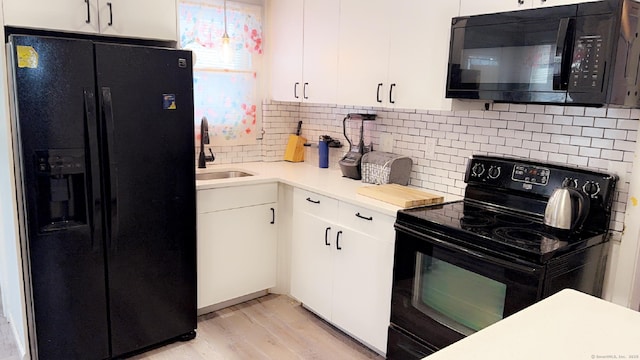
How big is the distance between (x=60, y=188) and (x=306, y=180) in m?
1.43

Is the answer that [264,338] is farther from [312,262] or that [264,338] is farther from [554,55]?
[554,55]

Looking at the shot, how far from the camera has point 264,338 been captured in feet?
9.34

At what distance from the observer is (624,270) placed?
200 cm

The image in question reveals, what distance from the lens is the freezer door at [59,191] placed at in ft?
6.84

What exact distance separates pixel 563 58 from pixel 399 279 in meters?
1.21

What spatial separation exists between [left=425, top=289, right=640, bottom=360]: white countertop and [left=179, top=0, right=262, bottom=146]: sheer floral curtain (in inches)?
106

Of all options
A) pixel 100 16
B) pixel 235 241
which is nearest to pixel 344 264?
pixel 235 241

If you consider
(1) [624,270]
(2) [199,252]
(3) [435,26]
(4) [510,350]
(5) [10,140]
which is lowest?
(2) [199,252]

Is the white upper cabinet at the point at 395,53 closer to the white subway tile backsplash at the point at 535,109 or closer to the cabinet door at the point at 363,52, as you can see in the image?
the cabinet door at the point at 363,52

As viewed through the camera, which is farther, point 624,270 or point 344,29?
point 344,29

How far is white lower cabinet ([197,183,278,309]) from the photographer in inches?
116

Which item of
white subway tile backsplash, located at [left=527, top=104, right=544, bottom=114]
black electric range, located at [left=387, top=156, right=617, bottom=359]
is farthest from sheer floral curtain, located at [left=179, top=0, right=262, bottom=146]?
white subway tile backsplash, located at [left=527, top=104, right=544, bottom=114]

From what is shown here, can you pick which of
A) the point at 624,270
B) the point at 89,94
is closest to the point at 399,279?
the point at 624,270

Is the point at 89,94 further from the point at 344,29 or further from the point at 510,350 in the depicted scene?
the point at 510,350
